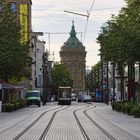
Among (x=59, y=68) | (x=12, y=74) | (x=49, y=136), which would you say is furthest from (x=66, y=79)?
(x=49, y=136)

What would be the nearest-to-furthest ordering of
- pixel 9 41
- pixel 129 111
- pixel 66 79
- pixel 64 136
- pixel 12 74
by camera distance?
pixel 64 136 < pixel 129 111 < pixel 9 41 < pixel 12 74 < pixel 66 79

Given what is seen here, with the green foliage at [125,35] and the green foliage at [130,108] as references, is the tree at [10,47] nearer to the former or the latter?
the green foliage at [125,35]

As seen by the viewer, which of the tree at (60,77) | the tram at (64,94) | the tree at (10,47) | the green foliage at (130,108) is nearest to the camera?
the green foliage at (130,108)

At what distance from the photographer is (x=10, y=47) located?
6072 cm

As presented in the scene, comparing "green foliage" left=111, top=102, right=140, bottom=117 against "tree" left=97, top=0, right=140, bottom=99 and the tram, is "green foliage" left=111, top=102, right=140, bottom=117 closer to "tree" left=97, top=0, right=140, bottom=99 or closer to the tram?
"tree" left=97, top=0, right=140, bottom=99

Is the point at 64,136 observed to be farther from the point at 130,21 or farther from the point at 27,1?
the point at 27,1

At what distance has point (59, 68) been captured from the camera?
7505 inches

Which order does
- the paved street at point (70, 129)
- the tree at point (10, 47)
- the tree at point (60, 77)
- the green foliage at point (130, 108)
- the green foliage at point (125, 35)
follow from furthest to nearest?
the tree at point (60, 77) → the tree at point (10, 47) → the green foliage at point (125, 35) → the green foliage at point (130, 108) → the paved street at point (70, 129)

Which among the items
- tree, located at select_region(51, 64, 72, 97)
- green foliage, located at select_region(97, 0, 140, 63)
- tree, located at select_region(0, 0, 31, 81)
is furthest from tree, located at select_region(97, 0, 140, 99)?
tree, located at select_region(51, 64, 72, 97)

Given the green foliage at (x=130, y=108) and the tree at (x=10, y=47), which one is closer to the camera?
the green foliage at (x=130, y=108)

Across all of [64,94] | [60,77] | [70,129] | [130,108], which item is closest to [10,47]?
[130,108]

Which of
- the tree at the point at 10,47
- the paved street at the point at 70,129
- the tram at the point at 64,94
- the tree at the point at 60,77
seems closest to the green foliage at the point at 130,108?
the paved street at the point at 70,129

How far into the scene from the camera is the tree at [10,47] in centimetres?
5936

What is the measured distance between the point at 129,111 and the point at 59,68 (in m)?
142
